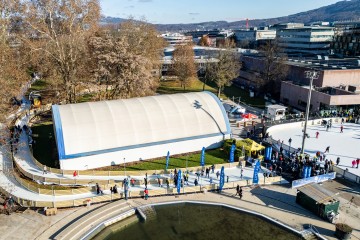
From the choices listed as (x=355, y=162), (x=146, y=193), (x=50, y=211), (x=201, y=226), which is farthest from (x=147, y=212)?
(x=355, y=162)

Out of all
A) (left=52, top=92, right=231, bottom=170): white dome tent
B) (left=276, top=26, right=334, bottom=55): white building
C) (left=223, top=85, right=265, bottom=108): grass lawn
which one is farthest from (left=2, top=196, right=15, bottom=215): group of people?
(left=276, top=26, right=334, bottom=55): white building

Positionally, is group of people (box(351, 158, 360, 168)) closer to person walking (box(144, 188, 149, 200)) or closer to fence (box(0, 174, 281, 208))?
fence (box(0, 174, 281, 208))

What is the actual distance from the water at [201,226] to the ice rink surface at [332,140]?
1425cm

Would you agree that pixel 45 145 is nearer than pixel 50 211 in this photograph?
No

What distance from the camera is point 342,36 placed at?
111 meters

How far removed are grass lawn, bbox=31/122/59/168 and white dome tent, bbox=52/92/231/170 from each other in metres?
3.56

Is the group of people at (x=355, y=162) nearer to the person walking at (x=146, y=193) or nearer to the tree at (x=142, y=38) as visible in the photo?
the person walking at (x=146, y=193)

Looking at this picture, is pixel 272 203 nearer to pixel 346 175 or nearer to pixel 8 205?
pixel 346 175

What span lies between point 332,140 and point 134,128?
25.4 meters

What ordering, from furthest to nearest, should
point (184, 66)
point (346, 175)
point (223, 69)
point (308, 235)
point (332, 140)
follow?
point (184, 66) → point (223, 69) → point (332, 140) → point (346, 175) → point (308, 235)

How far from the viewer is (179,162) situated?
32.5 metres

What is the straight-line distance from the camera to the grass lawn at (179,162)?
31.0 m

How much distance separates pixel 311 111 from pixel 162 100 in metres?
28.5

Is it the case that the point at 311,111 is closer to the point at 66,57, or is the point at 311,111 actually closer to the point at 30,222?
the point at 66,57
